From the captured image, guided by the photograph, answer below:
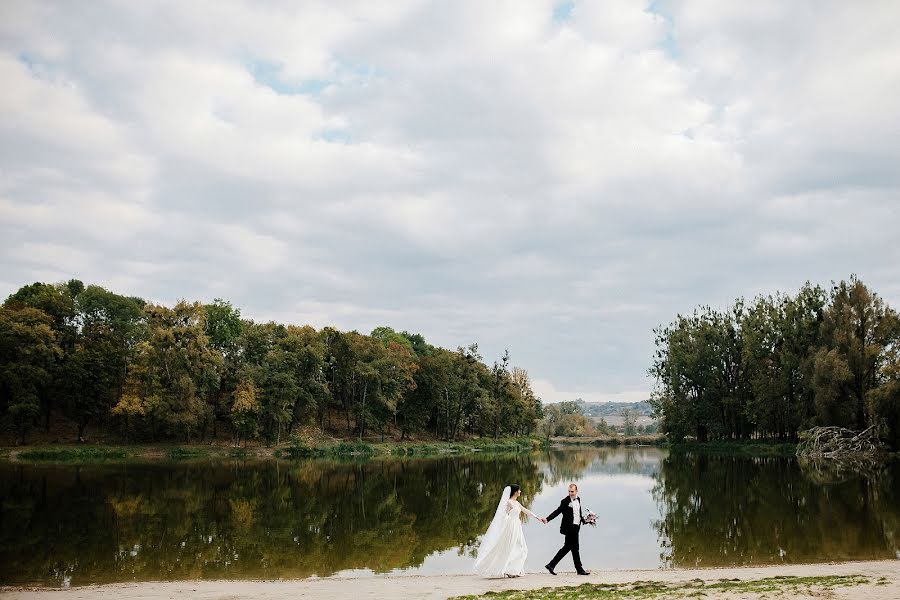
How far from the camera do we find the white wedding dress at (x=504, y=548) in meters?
13.6

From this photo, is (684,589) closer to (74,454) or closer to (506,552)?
(506,552)

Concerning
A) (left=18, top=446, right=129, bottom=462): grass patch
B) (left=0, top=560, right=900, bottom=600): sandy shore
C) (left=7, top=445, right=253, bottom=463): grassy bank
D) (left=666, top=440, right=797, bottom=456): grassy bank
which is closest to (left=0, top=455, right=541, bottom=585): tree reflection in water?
(left=0, top=560, right=900, bottom=600): sandy shore

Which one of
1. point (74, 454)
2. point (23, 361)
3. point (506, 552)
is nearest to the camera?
point (506, 552)

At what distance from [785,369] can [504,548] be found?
6106cm

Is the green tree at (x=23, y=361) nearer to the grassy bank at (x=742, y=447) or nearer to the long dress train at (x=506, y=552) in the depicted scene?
the long dress train at (x=506, y=552)

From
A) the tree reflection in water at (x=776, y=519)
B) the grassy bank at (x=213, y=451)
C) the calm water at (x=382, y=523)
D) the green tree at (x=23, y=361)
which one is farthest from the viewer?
the green tree at (x=23, y=361)

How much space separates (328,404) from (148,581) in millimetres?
70350

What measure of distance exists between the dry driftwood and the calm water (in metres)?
15.2

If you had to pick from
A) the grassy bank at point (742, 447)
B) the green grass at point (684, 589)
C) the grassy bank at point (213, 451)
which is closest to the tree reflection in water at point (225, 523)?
the green grass at point (684, 589)

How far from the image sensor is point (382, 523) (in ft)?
75.7

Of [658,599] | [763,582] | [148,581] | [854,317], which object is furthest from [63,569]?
[854,317]

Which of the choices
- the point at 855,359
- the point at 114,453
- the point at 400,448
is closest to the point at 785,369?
the point at 855,359

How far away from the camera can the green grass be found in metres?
10.6

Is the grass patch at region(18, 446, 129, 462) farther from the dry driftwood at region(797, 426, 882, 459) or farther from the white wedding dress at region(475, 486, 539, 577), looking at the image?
the dry driftwood at region(797, 426, 882, 459)
